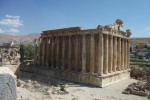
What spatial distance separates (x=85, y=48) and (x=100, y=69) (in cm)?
353

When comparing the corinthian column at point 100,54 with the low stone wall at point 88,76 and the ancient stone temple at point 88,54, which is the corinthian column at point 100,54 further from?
the low stone wall at point 88,76

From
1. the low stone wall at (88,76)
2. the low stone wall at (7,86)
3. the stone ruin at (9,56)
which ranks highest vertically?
the low stone wall at (7,86)

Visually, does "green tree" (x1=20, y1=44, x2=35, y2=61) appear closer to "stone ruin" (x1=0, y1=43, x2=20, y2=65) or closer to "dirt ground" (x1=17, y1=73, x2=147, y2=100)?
"stone ruin" (x1=0, y1=43, x2=20, y2=65)

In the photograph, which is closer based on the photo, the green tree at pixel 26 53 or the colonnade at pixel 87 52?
the colonnade at pixel 87 52

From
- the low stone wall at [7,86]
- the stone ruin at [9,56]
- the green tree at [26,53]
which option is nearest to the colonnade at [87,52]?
the stone ruin at [9,56]

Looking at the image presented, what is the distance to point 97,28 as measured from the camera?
883 inches

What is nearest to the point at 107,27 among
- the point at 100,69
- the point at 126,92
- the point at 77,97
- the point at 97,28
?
the point at 97,28

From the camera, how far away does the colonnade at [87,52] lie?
22812mm

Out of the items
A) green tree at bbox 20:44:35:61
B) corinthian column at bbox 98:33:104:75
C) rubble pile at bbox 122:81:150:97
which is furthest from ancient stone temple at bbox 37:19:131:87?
green tree at bbox 20:44:35:61

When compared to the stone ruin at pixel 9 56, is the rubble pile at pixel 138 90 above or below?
below

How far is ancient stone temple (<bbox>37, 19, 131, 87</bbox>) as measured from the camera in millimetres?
22312

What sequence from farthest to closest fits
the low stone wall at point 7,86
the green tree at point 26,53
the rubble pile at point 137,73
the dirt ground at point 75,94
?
1. the green tree at point 26,53
2. the rubble pile at point 137,73
3. the dirt ground at point 75,94
4. the low stone wall at point 7,86

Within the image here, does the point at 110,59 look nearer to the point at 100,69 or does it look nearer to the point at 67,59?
the point at 100,69

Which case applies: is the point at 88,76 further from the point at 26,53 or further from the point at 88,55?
the point at 26,53
